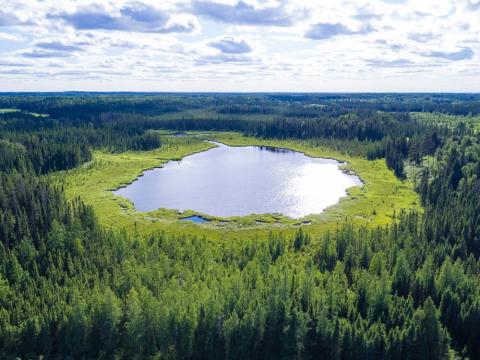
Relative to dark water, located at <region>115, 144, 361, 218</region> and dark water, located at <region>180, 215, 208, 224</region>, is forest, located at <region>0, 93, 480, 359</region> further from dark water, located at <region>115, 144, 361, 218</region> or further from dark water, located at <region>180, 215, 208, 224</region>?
dark water, located at <region>115, 144, 361, 218</region>

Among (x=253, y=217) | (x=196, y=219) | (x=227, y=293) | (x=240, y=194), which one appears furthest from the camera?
(x=240, y=194)

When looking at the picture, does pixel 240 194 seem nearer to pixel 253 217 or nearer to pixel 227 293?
pixel 253 217

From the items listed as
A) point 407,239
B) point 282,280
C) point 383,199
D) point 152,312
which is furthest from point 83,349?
point 383,199

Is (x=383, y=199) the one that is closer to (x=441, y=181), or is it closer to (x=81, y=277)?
(x=441, y=181)

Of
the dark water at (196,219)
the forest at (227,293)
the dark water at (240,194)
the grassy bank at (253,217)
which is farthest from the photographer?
the dark water at (240,194)

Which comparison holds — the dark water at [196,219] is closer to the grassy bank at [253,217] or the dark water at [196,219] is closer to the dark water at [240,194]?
the grassy bank at [253,217]

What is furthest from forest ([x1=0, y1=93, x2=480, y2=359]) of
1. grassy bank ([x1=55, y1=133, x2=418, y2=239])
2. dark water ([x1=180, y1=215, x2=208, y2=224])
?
dark water ([x1=180, y1=215, x2=208, y2=224])

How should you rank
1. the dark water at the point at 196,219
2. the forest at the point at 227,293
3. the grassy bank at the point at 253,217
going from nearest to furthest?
the forest at the point at 227,293
the grassy bank at the point at 253,217
the dark water at the point at 196,219

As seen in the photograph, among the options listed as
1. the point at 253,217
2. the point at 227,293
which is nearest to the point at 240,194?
the point at 253,217

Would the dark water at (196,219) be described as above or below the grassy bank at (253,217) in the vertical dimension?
below

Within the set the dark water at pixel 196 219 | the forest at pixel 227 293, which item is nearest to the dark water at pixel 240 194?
the dark water at pixel 196 219

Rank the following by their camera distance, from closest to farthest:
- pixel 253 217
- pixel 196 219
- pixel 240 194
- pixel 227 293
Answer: pixel 227 293, pixel 253 217, pixel 196 219, pixel 240 194
